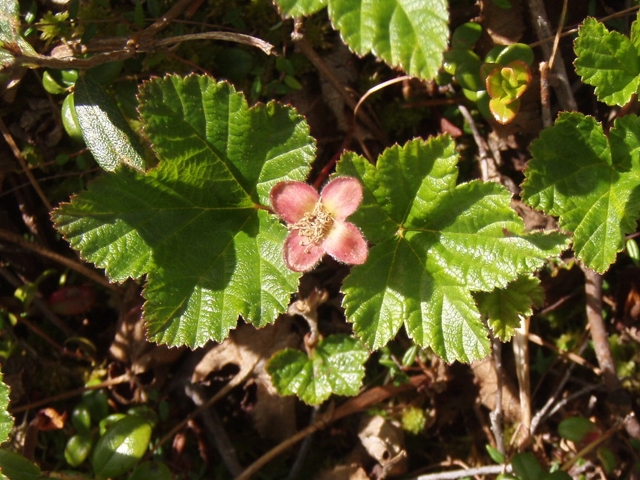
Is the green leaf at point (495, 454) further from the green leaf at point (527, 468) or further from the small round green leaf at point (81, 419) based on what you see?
the small round green leaf at point (81, 419)

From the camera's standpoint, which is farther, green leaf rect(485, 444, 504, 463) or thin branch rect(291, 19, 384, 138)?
green leaf rect(485, 444, 504, 463)

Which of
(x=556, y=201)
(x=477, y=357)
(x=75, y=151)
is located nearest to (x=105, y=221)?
(x=75, y=151)

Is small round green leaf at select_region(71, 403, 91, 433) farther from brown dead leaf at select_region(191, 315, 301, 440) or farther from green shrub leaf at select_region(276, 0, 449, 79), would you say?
green shrub leaf at select_region(276, 0, 449, 79)

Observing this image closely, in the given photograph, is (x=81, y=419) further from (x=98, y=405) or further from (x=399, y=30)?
(x=399, y=30)

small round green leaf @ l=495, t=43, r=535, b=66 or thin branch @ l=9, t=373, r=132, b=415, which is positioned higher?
small round green leaf @ l=495, t=43, r=535, b=66

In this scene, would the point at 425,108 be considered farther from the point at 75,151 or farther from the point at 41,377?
the point at 41,377

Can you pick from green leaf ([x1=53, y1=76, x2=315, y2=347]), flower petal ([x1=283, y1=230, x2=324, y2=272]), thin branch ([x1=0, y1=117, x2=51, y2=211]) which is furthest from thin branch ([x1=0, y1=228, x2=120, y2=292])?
flower petal ([x1=283, y1=230, x2=324, y2=272])

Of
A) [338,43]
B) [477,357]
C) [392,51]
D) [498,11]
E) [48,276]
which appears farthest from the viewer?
[48,276]
